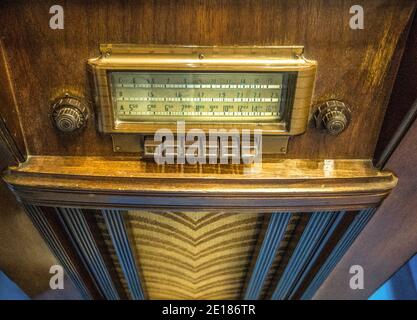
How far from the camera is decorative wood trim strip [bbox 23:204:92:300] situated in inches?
28.9

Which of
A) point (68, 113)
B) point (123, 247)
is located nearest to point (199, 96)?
point (68, 113)

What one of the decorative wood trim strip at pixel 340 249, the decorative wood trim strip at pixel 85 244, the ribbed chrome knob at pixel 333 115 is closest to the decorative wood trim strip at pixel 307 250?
the decorative wood trim strip at pixel 340 249

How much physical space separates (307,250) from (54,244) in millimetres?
574

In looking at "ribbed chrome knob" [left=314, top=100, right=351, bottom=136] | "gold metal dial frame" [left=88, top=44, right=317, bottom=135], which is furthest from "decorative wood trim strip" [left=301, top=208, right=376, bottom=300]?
"gold metal dial frame" [left=88, top=44, right=317, bottom=135]

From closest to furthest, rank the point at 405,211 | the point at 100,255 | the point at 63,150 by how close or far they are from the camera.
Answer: the point at 63,150 → the point at 405,211 → the point at 100,255

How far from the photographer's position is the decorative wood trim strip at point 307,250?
77 centimetres

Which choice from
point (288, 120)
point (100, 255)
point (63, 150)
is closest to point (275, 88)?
point (288, 120)

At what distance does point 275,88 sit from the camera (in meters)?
0.57

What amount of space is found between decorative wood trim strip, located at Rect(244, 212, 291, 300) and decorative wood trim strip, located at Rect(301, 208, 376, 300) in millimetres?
127

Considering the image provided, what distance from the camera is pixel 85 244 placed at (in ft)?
2.82

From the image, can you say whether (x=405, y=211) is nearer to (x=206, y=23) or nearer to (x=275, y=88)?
(x=275, y=88)

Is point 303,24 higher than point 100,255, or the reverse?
point 303,24

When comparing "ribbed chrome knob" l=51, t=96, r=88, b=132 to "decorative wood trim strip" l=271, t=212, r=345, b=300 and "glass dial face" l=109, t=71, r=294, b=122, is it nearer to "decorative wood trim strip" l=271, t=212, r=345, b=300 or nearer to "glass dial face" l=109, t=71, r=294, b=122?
"glass dial face" l=109, t=71, r=294, b=122

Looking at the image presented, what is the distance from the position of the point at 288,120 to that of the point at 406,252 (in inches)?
21.8
